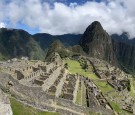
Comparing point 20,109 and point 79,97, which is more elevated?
point 20,109

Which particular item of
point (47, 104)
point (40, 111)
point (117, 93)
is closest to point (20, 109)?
point (40, 111)

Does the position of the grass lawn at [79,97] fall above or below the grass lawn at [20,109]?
below

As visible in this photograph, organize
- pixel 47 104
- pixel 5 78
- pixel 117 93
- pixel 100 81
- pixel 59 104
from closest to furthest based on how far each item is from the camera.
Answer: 1. pixel 5 78
2. pixel 47 104
3. pixel 59 104
4. pixel 117 93
5. pixel 100 81

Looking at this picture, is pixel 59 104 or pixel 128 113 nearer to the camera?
pixel 59 104

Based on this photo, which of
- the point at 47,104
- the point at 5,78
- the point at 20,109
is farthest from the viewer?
the point at 47,104

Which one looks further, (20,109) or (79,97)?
(79,97)

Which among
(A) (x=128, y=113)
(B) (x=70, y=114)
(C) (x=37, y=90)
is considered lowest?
(A) (x=128, y=113)

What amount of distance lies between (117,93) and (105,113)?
50.1m

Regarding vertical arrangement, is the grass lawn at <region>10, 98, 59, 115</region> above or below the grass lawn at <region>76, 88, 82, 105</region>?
above

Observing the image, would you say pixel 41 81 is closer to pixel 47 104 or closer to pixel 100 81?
pixel 47 104

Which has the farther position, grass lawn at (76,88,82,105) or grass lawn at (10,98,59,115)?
grass lawn at (76,88,82,105)

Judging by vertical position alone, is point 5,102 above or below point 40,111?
above

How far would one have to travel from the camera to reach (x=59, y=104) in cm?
5506

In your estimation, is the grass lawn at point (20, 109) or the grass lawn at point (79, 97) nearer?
the grass lawn at point (20, 109)
